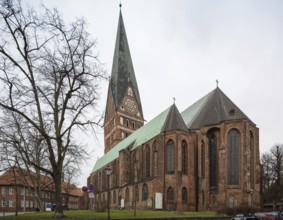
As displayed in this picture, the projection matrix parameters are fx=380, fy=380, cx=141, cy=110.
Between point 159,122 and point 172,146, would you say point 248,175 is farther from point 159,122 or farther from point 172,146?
point 159,122

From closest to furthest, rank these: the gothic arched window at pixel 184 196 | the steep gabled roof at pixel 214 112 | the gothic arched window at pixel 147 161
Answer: the gothic arched window at pixel 184 196
the steep gabled roof at pixel 214 112
the gothic arched window at pixel 147 161

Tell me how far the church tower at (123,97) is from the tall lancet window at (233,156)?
3807 centimetres

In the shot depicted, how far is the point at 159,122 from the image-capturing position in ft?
175

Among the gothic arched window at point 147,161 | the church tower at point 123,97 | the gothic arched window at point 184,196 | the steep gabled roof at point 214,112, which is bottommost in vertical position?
the gothic arched window at point 184,196

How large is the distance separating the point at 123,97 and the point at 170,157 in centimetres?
3630

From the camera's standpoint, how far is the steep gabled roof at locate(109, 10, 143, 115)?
79.4 meters

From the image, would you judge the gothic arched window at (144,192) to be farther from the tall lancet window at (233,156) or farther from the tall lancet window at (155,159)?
the tall lancet window at (233,156)

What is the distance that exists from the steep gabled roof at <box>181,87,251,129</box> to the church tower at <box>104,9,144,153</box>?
29.8m

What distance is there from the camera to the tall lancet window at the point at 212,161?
4456cm

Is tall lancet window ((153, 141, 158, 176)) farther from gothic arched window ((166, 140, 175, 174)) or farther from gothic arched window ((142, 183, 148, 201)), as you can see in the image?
gothic arched window ((166, 140, 175, 174))

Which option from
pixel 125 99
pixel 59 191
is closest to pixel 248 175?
pixel 59 191

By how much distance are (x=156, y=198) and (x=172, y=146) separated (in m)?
6.43

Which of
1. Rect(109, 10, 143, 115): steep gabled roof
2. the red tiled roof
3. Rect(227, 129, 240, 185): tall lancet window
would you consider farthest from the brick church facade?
Rect(109, 10, 143, 115): steep gabled roof

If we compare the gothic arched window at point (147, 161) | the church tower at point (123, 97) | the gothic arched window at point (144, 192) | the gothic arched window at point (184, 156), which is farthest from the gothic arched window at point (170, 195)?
the church tower at point (123, 97)
